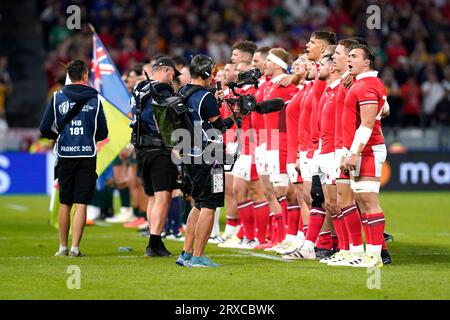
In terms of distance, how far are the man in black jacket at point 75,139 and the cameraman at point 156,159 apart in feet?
1.92

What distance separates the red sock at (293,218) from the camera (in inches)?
582

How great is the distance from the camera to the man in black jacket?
549 inches

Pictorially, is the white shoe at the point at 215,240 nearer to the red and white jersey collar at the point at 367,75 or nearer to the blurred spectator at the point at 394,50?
the red and white jersey collar at the point at 367,75

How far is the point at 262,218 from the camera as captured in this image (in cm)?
1538

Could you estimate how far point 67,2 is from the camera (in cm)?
3156

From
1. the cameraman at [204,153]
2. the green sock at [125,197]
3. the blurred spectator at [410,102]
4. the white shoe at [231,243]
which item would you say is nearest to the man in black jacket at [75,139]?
the cameraman at [204,153]

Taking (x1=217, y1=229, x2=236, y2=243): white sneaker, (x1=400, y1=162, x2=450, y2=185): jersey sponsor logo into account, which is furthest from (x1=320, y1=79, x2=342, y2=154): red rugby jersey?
(x1=400, y1=162, x2=450, y2=185): jersey sponsor logo

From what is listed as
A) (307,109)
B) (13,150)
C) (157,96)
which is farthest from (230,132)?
(13,150)

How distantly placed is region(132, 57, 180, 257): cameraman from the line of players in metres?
1.57

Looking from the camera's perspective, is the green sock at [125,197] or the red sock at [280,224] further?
the green sock at [125,197]

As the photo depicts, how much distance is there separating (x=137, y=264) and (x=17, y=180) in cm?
1482
